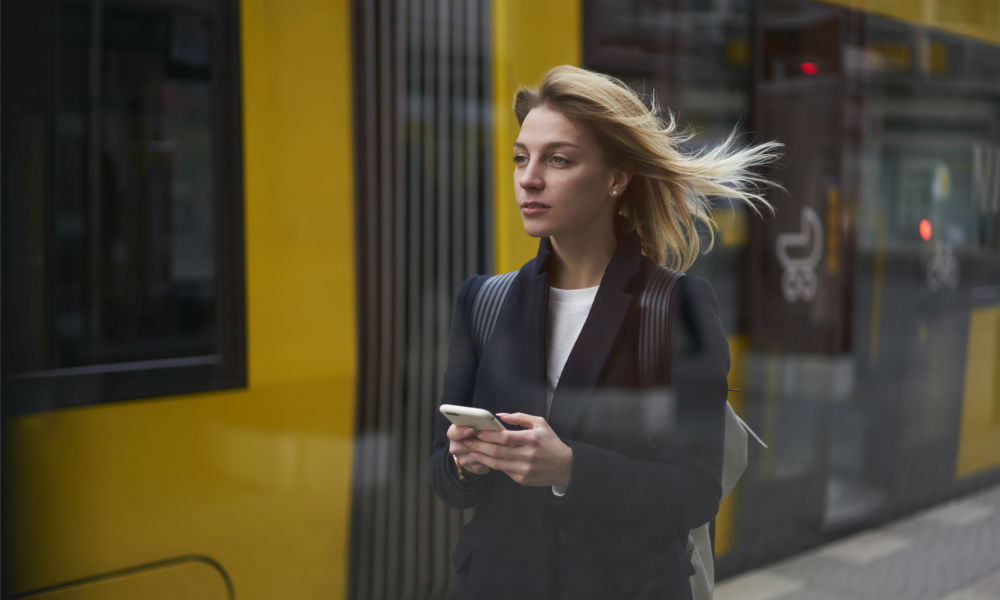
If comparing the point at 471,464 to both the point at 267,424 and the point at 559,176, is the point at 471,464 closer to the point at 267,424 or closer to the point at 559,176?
the point at 559,176

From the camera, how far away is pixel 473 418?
138 centimetres

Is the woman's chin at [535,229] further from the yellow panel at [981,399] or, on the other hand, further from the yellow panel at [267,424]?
the yellow panel at [981,399]

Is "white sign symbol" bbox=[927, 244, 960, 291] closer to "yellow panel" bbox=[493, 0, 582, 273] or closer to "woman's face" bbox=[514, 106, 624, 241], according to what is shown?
"yellow panel" bbox=[493, 0, 582, 273]

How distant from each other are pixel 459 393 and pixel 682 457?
0.38 meters

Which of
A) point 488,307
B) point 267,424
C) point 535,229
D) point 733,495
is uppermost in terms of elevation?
point 535,229

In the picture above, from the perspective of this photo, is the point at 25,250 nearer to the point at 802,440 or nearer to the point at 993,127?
the point at 802,440

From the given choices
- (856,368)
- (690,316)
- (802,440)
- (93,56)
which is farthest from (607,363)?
(856,368)

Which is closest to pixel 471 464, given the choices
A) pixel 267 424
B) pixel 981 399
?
pixel 267 424

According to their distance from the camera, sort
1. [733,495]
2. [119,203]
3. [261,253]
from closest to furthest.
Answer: [119,203]
[261,253]
[733,495]

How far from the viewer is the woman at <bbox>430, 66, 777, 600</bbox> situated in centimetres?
153

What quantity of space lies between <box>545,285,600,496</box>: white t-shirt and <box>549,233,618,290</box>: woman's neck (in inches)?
0.6

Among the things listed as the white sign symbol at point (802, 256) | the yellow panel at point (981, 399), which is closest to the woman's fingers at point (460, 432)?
the white sign symbol at point (802, 256)

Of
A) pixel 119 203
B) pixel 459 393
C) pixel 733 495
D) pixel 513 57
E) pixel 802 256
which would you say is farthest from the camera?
pixel 802 256

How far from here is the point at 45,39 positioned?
1.96 meters
